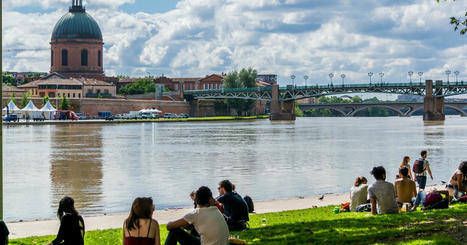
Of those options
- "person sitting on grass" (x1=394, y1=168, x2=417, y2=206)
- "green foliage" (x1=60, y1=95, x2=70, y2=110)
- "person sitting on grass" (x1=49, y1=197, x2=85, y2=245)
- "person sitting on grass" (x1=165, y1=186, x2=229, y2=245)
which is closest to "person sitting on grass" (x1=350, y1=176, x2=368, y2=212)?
"person sitting on grass" (x1=394, y1=168, x2=417, y2=206)

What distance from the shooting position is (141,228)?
8.70 m

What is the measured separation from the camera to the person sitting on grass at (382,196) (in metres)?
13.1

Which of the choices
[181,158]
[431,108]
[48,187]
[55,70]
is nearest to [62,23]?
[55,70]

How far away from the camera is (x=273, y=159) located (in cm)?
3900

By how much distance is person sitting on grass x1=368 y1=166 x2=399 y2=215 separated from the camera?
1312cm

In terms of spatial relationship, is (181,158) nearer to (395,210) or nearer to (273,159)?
(273,159)

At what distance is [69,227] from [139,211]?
1.49m

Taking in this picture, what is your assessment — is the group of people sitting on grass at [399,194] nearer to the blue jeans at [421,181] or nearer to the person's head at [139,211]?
the blue jeans at [421,181]

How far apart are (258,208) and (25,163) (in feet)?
68.9

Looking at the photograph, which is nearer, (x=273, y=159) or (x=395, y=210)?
(x=395, y=210)

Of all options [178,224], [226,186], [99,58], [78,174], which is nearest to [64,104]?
[99,58]

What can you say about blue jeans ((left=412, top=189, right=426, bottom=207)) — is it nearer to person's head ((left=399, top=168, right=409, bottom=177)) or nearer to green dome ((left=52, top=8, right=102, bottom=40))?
person's head ((left=399, top=168, right=409, bottom=177))

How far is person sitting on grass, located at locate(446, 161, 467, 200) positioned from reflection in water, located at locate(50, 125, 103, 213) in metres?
8.79

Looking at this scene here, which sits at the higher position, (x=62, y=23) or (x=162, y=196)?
(x=62, y=23)
